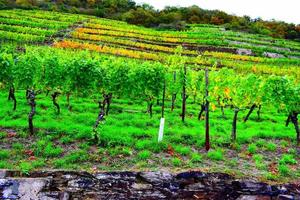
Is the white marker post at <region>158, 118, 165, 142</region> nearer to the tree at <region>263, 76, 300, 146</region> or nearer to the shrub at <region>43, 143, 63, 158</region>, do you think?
the shrub at <region>43, 143, 63, 158</region>

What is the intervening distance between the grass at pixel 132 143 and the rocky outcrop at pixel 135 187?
0.82 m

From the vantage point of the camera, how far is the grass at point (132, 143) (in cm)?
1636

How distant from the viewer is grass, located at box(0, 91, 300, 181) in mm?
16359

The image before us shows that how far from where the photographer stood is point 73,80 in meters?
21.0

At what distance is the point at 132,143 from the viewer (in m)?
18.5

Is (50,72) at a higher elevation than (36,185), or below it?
higher

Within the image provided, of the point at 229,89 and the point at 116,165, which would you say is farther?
the point at 229,89

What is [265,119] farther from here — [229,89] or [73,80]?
[73,80]

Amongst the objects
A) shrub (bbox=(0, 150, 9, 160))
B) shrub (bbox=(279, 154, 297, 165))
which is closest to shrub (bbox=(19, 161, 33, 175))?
shrub (bbox=(0, 150, 9, 160))

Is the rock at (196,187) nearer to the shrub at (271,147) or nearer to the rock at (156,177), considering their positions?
the rock at (156,177)

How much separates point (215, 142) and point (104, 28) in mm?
50185

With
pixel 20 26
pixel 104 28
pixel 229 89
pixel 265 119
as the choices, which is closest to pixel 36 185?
pixel 229 89

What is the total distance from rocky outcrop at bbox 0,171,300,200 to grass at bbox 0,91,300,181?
2.70ft

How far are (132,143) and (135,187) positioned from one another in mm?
4016
